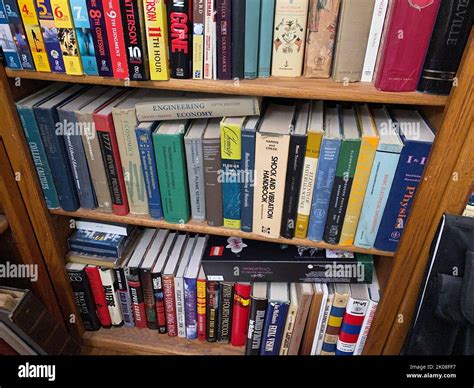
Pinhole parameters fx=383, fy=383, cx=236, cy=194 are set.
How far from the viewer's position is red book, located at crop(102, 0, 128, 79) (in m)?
0.77

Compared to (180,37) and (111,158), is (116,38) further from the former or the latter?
(111,158)

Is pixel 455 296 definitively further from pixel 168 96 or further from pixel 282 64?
pixel 168 96

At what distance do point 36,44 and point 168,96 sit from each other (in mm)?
301

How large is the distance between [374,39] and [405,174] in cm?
29

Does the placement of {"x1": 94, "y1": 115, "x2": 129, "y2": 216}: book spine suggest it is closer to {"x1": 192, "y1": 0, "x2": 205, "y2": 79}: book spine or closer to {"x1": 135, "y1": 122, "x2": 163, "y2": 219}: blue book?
{"x1": 135, "y1": 122, "x2": 163, "y2": 219}: blue book

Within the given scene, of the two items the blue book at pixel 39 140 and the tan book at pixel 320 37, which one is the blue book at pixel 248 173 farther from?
the blue book at pixel 39 140

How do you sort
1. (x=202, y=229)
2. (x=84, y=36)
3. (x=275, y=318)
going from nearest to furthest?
1. (x=84, y=36)
2. (x=202, y=229)
3. (x=275, y=318)

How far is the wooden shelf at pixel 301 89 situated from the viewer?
2.49 feet

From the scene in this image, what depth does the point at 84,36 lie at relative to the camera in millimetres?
813

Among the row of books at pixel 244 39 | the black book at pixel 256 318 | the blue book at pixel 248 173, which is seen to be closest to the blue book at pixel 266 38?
the row of books at pixel 244 39

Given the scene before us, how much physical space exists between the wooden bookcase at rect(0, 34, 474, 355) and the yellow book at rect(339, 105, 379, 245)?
6 centimetres


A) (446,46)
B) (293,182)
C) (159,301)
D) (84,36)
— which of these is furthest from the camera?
(159,301)

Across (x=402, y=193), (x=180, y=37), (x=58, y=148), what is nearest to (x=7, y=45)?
(x=58, y=148)

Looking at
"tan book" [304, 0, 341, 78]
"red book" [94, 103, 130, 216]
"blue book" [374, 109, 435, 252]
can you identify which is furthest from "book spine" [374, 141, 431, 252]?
"red book" [94, 103, 130, 216]
